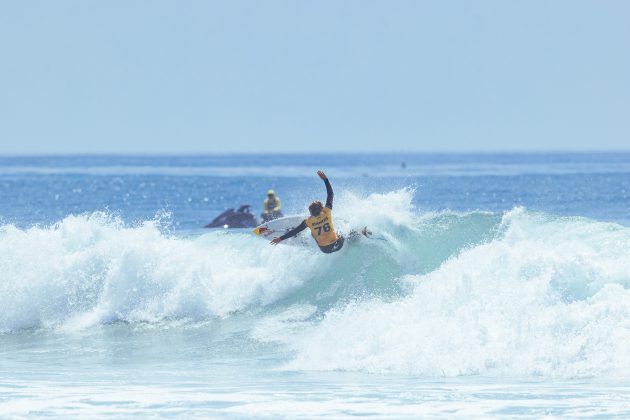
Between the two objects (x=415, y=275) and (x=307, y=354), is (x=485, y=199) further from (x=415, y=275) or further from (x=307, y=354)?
(x=307, y=354)

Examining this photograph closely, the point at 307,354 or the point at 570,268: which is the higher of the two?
the point at 570,268

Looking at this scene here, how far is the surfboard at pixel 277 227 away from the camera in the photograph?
2344 centimetres

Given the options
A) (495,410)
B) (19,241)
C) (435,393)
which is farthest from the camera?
(19,241)

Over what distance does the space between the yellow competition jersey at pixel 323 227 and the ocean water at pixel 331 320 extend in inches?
44.5

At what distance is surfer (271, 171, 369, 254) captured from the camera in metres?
20.5

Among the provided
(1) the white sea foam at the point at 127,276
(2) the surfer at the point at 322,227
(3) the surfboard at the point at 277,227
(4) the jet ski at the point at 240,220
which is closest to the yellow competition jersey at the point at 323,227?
(2) the surfer at the point at 322,227

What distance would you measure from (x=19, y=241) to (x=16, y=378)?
911 centimetres

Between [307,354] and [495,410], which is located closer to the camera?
[495,410]

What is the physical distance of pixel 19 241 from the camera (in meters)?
24.3

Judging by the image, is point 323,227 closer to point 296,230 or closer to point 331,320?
point 296,230

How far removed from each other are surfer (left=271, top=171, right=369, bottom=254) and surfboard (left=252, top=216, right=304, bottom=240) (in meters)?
1.62

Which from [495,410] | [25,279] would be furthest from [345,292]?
[495,410]

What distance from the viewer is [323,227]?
2119 centimetres

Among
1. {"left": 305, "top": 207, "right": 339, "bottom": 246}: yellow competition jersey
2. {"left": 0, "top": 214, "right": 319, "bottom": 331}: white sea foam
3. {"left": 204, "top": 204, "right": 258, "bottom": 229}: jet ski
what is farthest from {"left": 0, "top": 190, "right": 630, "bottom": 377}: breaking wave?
{"left": 204, "top": 204, "right": 258, "bottom": 229}: jet ski
